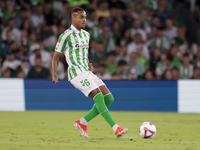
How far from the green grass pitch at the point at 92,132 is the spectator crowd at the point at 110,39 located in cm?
168

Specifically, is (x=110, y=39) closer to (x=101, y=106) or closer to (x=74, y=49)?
(x=74, y=49)

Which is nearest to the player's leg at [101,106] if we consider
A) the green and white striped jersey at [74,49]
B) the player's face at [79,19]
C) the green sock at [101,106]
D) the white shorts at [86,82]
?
the green sock at [101,106]

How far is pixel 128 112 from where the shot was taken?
1196 centimetres

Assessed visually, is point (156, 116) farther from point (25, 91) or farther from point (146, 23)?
point (146, 23)

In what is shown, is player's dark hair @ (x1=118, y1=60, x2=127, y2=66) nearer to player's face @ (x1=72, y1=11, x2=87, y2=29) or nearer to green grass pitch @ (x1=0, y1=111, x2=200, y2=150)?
green grass pitch @ (x1=0, y1=111, x2=200, y2=150)

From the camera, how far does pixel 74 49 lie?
23.1 ft

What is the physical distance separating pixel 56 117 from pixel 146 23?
19.1 feet

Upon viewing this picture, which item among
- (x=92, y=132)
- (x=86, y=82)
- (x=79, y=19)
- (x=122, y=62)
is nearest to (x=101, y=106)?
(x=86, y=82)

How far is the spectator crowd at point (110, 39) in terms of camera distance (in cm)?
1288

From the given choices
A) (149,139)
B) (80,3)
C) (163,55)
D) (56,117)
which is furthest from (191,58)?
A: (149,139)

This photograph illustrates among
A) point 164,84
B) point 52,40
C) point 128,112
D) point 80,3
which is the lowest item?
point 128,112

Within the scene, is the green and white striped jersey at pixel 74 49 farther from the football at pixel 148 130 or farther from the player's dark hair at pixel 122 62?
the player's dark hair at pixel 122 62

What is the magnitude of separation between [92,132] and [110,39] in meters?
6.51

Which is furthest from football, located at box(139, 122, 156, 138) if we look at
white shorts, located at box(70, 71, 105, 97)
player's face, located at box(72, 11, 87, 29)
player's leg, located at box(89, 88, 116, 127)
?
player's face, located at box(72, 11, 87, 29)
